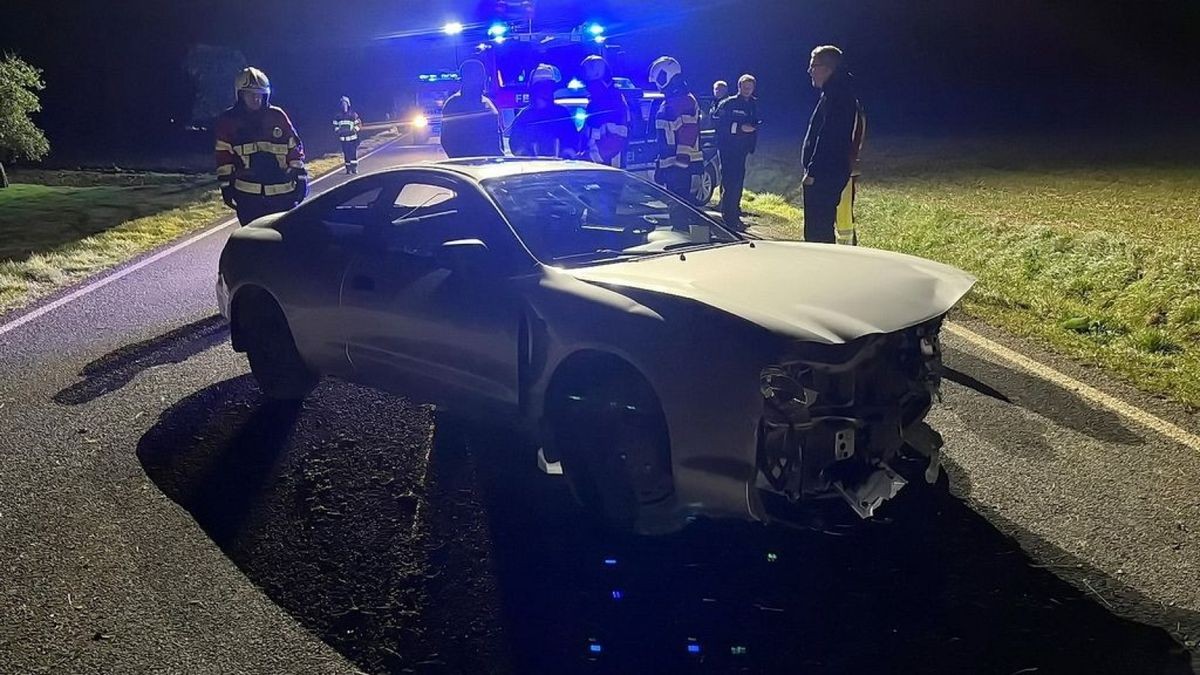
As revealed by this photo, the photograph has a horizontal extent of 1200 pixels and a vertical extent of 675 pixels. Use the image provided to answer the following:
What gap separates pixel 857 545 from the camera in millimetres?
3705

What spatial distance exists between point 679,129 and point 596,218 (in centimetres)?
737

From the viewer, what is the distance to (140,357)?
6.60m

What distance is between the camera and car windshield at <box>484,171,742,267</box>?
445 centimetres

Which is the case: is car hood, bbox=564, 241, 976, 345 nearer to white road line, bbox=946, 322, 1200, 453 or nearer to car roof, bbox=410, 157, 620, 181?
car roof, bbox=410, 157, 620, 181

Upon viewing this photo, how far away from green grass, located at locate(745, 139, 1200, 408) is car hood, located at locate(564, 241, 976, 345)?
231cm

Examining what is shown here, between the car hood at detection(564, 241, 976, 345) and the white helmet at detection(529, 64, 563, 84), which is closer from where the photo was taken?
the car hood at detection(564, 241, 976, 345)

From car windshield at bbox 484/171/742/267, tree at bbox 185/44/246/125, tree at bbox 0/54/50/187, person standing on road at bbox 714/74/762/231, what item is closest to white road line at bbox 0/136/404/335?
car windshield at bbox 484/171/742/267

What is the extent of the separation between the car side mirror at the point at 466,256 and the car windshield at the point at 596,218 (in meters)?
Result: 0.25

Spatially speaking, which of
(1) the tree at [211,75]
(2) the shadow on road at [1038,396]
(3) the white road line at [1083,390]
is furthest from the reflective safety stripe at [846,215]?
(1) the tree at [211,75]

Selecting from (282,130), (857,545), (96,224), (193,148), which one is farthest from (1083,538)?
(193,148)

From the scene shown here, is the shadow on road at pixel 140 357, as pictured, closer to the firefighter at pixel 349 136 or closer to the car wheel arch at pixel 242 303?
the car wheel arch at pixel 242 303

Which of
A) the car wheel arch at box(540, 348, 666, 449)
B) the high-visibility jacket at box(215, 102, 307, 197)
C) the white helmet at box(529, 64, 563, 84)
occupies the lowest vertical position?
the car wheel arch at box(540, 348, 666, 449)

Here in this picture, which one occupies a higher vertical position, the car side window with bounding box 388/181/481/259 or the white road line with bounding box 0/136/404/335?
the car side window with bounding box 388/181/481/259

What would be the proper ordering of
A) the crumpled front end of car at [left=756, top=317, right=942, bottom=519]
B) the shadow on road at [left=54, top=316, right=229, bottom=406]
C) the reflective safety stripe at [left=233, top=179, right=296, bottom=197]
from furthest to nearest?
1. the reflective safety stripe at [left=233, top=179, right=296, bottom=197]
2. the shadow on road at [left=54, top=316, right=229, bottom=406]
3. the crumpled front end of car at [left=756, top=317, right=942, bottom=519]
